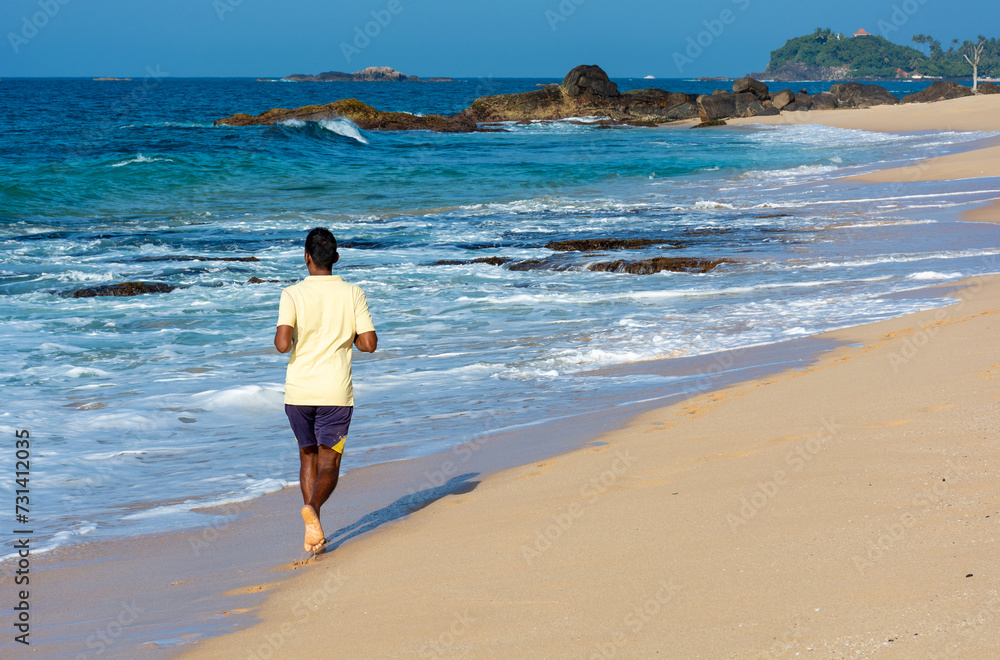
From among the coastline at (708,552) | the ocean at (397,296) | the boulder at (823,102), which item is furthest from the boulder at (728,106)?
the coastline at (708,552)

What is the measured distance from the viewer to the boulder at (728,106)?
58.5 meters

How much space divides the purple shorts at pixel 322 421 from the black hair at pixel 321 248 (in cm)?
67

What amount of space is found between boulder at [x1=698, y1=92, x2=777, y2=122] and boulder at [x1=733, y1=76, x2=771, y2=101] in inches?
33.4

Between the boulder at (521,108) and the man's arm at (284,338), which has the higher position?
the boulder at (521,108)

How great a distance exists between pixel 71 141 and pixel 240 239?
28.9 meters

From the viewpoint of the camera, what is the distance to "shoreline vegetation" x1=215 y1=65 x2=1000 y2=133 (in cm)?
5972

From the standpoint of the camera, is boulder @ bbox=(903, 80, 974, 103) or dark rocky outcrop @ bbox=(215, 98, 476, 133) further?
boulder @ bbox=(903, 80, 974, 103)

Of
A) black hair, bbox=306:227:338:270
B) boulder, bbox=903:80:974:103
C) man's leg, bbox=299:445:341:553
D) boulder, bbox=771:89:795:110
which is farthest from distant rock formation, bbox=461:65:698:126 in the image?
man's leg, bbox=299:445:341:553

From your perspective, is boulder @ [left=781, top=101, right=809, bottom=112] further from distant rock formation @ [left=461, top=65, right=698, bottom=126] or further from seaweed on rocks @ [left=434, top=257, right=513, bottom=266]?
seaweed on rocks @ [left=434, top=257, right=513, bottom=266]

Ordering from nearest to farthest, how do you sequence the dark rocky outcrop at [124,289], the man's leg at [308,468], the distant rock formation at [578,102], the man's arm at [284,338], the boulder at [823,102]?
the man's arm at [284,338]
the man's leg at [308,468]
the dark rocky outcrop at [124,289]
the boulder at [823,102]
the distant rock formation at [578,102]

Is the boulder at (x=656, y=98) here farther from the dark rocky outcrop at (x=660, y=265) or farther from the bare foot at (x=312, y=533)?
the bare foot at (x=312, y=533)

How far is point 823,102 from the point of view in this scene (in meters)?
61.9

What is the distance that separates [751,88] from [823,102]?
5295mm

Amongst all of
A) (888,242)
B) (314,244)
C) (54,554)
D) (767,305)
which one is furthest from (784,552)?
(888,242)
